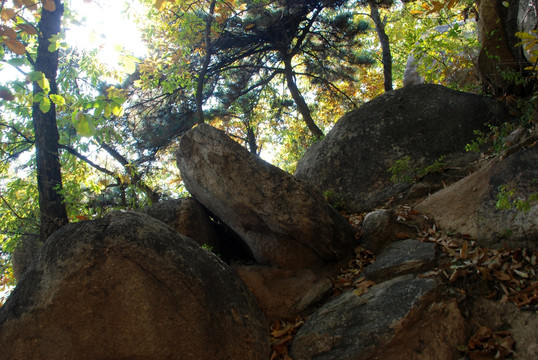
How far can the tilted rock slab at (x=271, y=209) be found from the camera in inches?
180

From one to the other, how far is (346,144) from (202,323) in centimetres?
437

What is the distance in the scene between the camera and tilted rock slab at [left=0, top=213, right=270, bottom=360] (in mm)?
2916

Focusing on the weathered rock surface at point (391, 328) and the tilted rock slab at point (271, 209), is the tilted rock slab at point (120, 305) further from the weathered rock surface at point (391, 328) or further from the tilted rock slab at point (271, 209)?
the tilted rock slab at point (271, 209)

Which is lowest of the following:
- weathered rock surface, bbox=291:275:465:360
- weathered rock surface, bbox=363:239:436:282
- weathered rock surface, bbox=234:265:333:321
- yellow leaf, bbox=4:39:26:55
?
weathered rock surface, bbox=291:275:465:360

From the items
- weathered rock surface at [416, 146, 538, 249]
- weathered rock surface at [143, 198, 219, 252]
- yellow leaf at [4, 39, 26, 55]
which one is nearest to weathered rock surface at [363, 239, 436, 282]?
weathered rock surface at [416, 146, 538, 249]

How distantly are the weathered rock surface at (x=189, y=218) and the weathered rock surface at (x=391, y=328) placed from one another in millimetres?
2320

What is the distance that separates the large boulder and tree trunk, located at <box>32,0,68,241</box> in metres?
3.98

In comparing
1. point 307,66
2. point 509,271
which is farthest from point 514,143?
point 307,66

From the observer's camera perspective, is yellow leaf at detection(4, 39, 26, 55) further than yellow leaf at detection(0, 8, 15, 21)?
No

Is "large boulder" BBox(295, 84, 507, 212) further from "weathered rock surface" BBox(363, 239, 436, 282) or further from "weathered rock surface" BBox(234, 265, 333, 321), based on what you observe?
"weathered rock surface" BBox(234, 265, 333, 321)

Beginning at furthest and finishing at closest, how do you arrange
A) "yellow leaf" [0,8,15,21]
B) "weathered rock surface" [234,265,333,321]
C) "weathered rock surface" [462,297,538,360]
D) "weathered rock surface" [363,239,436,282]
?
"weathered rock surface" [234,265,333,321] → "weathered rock surface" [363,239,436,282] → "weathered rock surface" [462,297,538,360] → "yellow leaf" [0,8,15,21]

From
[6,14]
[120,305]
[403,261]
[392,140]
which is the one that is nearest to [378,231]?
[403,261]

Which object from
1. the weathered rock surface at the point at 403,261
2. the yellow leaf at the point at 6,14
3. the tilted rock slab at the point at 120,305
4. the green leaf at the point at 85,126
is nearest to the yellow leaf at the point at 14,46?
the yellow leaf at the point at 6,14

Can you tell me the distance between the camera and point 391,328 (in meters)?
3.04
